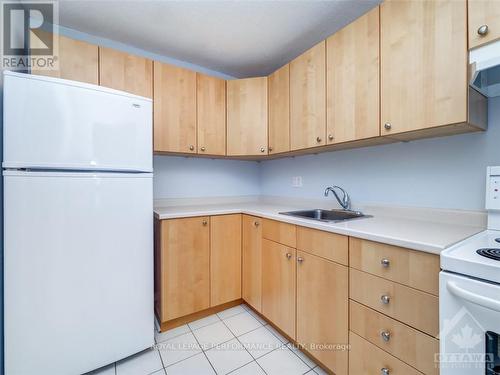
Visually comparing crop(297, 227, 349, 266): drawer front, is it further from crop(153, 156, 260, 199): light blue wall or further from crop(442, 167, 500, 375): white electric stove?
crop(153, 156, 260, 199): light blue wall

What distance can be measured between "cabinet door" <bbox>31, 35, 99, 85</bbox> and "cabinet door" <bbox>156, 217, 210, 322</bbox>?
117cm

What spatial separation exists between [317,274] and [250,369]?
70cm

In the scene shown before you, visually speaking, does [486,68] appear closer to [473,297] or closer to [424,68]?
[424,68]

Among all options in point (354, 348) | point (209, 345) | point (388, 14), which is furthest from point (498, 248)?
point (209, 345)

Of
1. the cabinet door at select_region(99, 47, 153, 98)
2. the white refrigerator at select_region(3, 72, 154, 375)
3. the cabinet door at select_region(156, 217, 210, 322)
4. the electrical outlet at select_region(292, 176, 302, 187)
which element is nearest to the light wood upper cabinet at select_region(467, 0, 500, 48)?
the electrical outlet at select_region(292, 176, 302, 187)

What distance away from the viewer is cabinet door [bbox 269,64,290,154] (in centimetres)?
191

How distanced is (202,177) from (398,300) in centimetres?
195

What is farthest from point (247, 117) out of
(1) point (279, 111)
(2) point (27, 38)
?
(2) point (27, 38)

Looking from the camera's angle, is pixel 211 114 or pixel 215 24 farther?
pixel 211 114

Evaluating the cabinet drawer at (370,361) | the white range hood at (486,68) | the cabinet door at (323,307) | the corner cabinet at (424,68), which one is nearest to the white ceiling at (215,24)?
the corner cabinet at (424,68)

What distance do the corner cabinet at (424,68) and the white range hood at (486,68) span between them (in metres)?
0.03

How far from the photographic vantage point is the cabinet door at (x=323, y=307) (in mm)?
1190

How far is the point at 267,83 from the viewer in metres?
2.12

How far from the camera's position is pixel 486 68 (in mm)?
898
